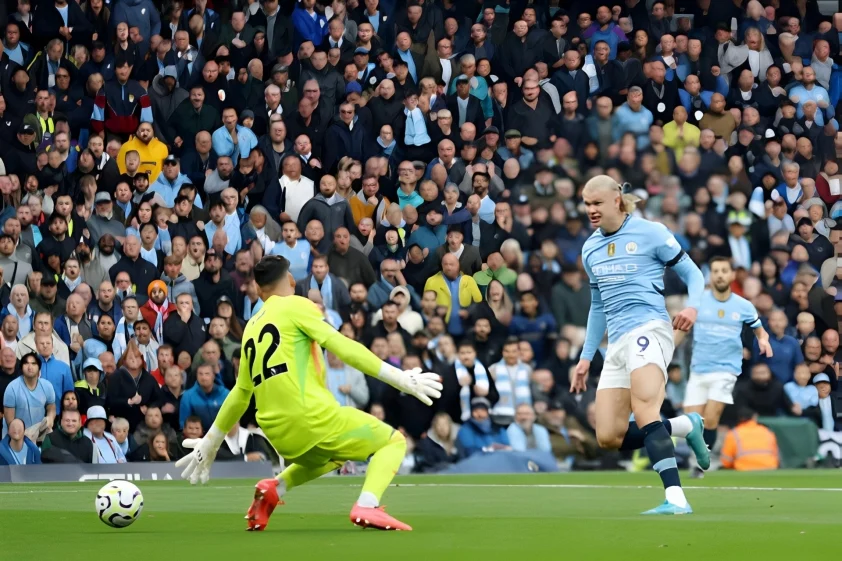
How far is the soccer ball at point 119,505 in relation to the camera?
857cm

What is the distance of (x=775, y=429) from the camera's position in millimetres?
17016


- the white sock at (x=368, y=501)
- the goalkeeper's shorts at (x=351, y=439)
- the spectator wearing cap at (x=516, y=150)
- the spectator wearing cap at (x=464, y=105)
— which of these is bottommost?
the white sock at (x=368, y=501)

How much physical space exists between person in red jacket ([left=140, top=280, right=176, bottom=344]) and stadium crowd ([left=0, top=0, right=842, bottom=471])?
2 cm

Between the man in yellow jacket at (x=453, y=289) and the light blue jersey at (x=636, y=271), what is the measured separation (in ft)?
25.6

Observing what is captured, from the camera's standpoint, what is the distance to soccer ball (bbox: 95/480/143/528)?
857 cm

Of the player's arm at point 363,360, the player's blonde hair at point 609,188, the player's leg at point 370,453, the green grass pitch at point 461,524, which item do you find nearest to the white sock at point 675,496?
the green grass pitch at point 461,524

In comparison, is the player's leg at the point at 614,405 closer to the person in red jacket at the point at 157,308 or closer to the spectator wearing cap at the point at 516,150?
the person in red jacket at the point at 157,308

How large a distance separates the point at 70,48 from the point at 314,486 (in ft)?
28.1

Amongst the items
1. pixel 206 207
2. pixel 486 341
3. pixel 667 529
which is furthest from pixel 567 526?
pixel 206 207

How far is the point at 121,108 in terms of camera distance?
63.0 ft

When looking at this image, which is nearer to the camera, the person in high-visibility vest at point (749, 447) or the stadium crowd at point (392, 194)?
the stadium crowd at point (392, 194)

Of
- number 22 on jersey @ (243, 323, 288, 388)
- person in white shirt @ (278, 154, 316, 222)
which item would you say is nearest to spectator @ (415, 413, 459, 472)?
person in white shirt @ (278, 154, 316, 222)

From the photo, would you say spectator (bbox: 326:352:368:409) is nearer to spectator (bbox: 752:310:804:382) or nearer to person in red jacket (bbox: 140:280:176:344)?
person in red jacket (bbox: 140:280:176:344)

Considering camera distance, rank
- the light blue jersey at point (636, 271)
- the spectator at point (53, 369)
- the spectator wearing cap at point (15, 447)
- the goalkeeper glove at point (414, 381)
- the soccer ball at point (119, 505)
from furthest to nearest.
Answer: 1. the spectator at point (53, 369)
2. the spectator wearing cap at point (15, 447)
3. the light blue jersey at point (636, 271)
4. the soccer ball at point (119, 505)
5. the goalkeeper glove at point (414, 381)
